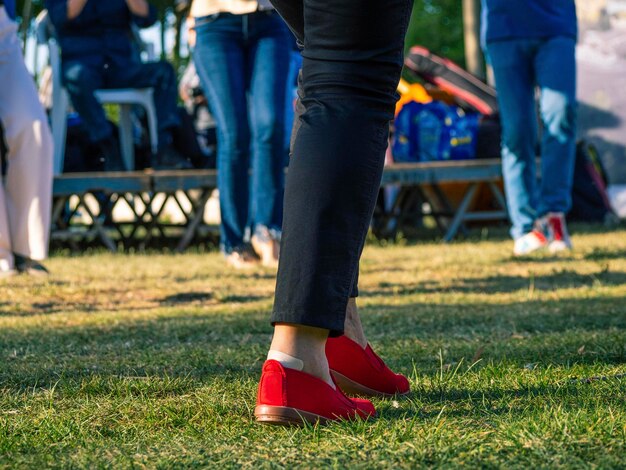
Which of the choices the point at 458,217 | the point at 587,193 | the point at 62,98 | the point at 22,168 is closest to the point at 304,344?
the point at 22,168

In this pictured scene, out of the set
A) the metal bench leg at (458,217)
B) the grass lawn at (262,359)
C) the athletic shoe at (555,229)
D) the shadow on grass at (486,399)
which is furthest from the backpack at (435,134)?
the shadow on grass at (486,399)

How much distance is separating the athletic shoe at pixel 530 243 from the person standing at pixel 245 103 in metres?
1.49

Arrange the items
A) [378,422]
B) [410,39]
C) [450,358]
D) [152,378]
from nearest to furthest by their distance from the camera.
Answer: [378,422], [152,378], [450,358], [410,39]

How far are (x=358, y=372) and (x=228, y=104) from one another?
3479 millimetres

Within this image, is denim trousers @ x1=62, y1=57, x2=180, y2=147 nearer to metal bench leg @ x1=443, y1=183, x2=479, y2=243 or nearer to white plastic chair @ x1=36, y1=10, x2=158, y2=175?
white plastic chair @ x1=36, y1=10, x2=158, y2=175

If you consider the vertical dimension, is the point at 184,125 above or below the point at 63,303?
above

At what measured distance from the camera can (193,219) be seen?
290 inches

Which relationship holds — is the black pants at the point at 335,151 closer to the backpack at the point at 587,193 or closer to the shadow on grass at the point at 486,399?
the shadow on grass at the point at 486,399

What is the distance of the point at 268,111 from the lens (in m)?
5.39

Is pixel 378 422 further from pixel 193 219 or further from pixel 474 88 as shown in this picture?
pixel 474 88

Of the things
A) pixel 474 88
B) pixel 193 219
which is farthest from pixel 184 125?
pixel 474 88

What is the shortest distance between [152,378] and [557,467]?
109 cm

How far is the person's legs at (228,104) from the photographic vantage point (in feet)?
17.7

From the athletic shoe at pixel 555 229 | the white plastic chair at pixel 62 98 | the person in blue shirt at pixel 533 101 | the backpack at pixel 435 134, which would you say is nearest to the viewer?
the person in blue shirt at pixel 533 101
